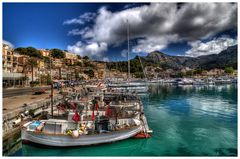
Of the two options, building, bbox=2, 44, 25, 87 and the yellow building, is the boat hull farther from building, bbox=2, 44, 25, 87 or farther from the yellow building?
the yellow building

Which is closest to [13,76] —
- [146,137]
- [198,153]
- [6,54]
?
[6,54]

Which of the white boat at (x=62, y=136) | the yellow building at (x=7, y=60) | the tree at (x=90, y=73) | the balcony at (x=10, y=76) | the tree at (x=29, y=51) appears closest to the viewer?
the white boat at (x=62, y=136)

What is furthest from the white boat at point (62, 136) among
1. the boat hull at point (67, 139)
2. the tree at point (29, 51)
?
the tree at point (29, 51)

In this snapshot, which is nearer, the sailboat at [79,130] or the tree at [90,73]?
the sailboat at [79,130]

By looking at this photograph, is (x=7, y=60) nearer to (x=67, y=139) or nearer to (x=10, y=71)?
(x=10, y=71)

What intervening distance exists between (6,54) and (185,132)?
145 feet

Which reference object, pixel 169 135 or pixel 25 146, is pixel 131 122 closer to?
pixel 169 135

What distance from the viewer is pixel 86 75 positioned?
80.9 meters

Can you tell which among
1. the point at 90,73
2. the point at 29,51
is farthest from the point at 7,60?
the point at 90,73

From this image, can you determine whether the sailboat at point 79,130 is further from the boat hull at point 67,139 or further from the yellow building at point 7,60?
the yellow building at point 7,60

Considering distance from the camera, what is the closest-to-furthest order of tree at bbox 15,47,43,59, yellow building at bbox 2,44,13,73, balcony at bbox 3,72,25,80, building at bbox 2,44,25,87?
1. balcony at bbox 3,72,25,80
2. building at bbox 2,44,25,87
3. yellow building at bbox 2,44,13,73
4. tree at bbox 15,47,43,59

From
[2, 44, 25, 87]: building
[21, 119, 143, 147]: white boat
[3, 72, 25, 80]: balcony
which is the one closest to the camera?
[21, 119, 143, 147]: white boat

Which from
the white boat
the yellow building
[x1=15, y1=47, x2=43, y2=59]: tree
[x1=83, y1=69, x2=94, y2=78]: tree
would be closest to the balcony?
the yellow building

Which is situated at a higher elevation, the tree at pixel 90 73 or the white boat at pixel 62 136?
the tree at pixel 90 73
